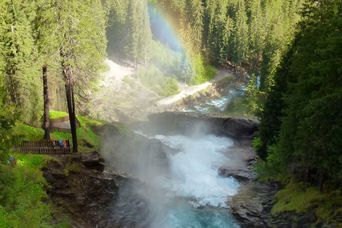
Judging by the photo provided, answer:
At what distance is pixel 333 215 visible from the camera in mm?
23516

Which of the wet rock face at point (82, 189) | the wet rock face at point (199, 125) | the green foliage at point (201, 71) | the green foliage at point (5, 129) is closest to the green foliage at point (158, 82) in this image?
the green foliage at point (201, 71)

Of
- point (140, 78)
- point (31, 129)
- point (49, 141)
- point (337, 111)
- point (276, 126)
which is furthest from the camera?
point (140, 78)

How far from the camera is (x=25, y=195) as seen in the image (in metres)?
21.0

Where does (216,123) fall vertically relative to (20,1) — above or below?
below

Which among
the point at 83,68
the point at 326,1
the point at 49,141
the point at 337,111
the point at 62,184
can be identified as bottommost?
the point at 62,184

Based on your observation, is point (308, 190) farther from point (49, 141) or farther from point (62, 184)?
point (49, 141)

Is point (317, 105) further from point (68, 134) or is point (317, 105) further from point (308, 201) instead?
point (68, 134)

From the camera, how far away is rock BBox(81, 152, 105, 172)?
1130 inches

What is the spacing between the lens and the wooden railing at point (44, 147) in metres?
27.3

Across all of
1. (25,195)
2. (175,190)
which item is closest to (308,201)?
(175,190)

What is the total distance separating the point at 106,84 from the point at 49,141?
51.5m

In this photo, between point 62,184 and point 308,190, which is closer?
point 62,184

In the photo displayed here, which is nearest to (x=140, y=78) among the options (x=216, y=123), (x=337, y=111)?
(x=216, y=123)

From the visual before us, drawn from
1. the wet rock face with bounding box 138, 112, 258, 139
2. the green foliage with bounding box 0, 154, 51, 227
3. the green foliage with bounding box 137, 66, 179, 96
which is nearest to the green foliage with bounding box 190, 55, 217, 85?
the green foliage with bounding box 137, 66, 179, 96
